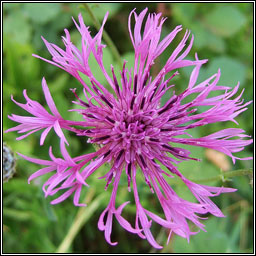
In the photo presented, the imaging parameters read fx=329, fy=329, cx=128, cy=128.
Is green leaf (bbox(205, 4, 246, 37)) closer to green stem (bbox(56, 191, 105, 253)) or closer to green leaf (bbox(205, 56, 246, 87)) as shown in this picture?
green leaf (bbox(205, 56, 246, 87))

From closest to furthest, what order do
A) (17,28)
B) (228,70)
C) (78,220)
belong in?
(78,220)
(228,70)
(17,28)

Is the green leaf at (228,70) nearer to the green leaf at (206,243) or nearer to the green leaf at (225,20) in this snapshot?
the green leaf at (225,20)

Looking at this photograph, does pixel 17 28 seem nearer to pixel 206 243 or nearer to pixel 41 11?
pixel 41 11

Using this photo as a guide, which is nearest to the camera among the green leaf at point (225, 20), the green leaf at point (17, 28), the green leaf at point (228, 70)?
the green leaf at point (228, 70)

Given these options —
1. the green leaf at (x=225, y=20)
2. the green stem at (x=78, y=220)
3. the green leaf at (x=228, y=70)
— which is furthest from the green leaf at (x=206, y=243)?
the green leaf at (x=225, y=20)

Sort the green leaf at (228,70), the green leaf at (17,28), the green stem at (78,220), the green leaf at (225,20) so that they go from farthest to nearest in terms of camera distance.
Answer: the green leaf at (225,20), the green leaf at (17,28), the green leaf at (228,70), the green stem at (78,220)

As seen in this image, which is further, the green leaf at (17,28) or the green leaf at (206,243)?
the green leaf at (17,28)

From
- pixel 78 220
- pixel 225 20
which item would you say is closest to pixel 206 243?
pixel 78 220
